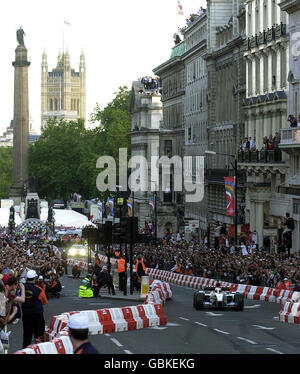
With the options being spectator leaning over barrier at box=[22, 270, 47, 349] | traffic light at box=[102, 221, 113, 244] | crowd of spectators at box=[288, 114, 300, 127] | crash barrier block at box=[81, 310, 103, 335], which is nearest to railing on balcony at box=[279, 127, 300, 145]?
crowd of spectators at box=[288, 114, 300, 127]

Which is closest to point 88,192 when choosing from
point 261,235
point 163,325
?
point 261,235

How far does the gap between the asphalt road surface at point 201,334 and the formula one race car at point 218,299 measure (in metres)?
0.22

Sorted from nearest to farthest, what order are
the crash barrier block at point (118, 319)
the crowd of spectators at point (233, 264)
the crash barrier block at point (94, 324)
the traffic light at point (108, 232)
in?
1. the crash barrier block at point (94, 324)
2. the crash barrier block at point (118, 319)
3. the traffic light at point (108, 232)
4. the crowd of spectators at point (233, 264)

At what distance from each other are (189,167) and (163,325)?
70.2m

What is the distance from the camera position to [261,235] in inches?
2469

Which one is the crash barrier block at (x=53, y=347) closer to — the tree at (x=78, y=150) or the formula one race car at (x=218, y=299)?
the formula one race car at (x=218, y=299)

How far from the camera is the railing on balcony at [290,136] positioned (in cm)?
5300

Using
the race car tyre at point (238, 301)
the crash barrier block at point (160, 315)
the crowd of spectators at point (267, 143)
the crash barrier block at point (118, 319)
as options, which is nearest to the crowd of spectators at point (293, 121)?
the crowd of spectators at point (267, 143)

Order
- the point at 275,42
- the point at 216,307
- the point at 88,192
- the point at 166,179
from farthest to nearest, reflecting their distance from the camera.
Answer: the point at 88,192
the point at 166,179
the point at 275,42
the point at 216,307

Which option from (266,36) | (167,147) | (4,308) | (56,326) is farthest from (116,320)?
(167,147)

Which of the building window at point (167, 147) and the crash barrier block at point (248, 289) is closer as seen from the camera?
the crash barrier block at point (248, 289)

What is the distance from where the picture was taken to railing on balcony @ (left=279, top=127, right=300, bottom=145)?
2087 inches
